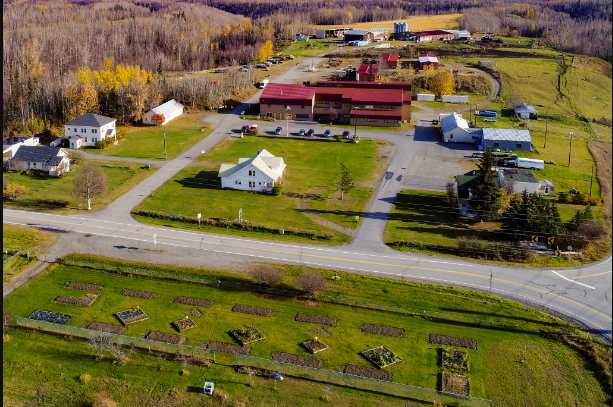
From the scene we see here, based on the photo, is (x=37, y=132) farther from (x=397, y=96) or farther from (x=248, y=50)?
(x=248, y=50)

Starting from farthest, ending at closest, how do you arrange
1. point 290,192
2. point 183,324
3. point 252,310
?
1. point 290,192
2. point 252,310
3. point 183,324

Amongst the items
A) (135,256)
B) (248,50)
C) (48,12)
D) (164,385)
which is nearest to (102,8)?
(48,12)

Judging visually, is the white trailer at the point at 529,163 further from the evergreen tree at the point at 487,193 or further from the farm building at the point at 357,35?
the farm building at the point at 357,35

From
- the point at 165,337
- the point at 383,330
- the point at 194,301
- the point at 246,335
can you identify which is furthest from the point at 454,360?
the point at 194,301

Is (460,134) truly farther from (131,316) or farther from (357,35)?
(357,35)

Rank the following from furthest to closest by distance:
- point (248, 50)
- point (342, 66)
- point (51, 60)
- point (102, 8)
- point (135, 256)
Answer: point (102, 8), point (248, 50), point (342, 66), point (51, 60), point (135, 256)

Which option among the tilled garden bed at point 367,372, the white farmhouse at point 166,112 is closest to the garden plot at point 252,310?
the tilled garden bed at point 367,372

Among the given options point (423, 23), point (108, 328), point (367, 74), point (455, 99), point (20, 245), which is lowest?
point (108, 328)
